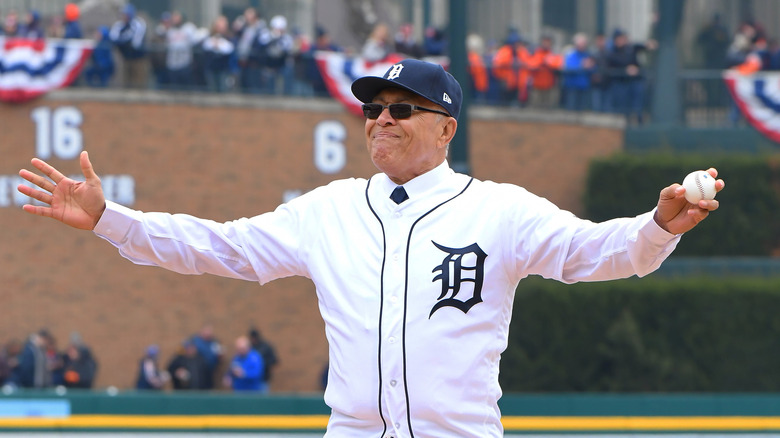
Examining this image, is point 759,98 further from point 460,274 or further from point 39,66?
point 460,274

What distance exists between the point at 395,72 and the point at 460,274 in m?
0.65

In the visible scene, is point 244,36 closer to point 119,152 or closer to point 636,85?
point 119,152

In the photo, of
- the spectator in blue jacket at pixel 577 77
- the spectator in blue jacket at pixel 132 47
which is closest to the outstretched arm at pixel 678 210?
the spectator in blue jacket at pixel 132 47

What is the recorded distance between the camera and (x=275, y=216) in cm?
418

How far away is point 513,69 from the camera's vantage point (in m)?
20.6

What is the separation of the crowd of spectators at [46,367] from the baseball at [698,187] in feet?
47.8

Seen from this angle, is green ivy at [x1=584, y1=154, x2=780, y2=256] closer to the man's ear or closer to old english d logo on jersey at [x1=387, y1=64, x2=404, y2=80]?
the man's ear

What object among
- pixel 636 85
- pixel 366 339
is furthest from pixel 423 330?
pixel 636 85

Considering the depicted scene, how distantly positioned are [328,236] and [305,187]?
16520 mm

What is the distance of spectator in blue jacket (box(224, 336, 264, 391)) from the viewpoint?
1786cm

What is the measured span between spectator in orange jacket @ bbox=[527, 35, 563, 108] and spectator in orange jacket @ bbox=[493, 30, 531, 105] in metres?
0.12

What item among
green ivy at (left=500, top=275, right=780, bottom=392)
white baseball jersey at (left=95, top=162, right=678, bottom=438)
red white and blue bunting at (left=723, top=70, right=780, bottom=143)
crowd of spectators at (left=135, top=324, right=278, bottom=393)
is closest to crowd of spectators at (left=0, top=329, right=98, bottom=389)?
crowd of spectators at (left=135, top=324, right=278, bottom=393)

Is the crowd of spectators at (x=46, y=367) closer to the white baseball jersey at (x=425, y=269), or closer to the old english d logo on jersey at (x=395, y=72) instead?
the white baseball jersey at (x=425, y=269)

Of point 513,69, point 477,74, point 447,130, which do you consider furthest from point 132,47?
point 447,130
